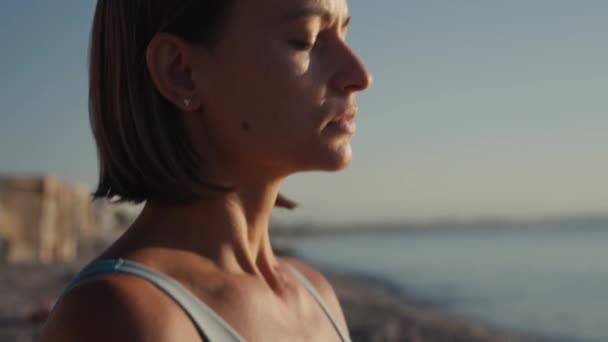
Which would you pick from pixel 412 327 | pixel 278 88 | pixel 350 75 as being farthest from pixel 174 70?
pixel 412 327

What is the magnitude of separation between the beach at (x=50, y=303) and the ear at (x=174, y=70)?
225 inches

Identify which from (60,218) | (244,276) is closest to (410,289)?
(60,218)

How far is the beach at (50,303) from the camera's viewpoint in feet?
24.7

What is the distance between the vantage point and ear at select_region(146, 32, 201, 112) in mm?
1304

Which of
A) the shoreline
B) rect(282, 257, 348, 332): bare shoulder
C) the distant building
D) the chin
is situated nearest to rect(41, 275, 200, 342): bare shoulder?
the chin

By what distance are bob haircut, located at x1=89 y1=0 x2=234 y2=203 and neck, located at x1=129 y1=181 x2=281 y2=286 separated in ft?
0.10

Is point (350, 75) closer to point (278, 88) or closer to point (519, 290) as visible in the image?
point (278, 88)

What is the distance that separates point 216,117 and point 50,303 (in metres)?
7.20

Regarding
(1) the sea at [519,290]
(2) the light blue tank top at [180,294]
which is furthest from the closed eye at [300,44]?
(1) the sea at [519,290]

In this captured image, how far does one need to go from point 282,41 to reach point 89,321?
0.57 meters

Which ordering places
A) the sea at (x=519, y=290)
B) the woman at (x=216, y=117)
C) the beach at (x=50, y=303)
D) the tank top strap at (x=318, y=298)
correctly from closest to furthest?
the woman at (x=216, y=117), the tank top strap at (x=318, y=298), the beach at (x=50, y=303), the sea at (x=519, y=290)

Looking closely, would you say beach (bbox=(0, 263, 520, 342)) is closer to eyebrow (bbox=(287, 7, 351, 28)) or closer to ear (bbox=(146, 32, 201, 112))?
ear (bbox=(146, 32, 201, 112))

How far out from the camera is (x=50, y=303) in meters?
7.92

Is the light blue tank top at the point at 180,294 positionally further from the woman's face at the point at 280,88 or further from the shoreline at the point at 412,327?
the shoreline at the point at 412,327
